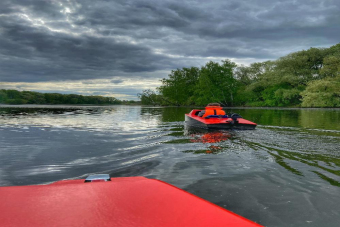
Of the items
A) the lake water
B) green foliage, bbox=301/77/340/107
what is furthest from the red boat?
green foliage, bbox=301/77/340/107

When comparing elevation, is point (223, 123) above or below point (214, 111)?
below

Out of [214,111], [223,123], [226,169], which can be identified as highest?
[214,111]

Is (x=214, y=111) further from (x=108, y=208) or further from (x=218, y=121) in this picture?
(x=108, y=208)

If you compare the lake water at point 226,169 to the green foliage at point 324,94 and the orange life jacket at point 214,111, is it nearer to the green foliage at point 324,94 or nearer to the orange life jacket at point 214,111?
the orange life jacket at point 214,111

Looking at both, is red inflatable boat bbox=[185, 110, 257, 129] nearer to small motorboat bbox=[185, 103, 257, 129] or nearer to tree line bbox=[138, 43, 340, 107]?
small motorboat bbox=[185, 103, 257, 129]

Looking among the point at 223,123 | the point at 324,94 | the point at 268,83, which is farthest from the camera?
the point at 268,83

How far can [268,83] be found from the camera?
57.2m

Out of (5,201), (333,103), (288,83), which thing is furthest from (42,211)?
(288,83)

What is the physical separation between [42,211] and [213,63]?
225 feet

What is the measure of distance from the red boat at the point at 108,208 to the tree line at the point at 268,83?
45226 millimetres

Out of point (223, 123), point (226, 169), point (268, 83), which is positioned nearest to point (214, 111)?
point (223, 123)

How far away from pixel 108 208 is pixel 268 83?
61.6m

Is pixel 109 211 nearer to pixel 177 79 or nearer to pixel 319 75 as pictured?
pixel 319 75

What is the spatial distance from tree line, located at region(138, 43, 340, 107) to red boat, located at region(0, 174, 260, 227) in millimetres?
45226
